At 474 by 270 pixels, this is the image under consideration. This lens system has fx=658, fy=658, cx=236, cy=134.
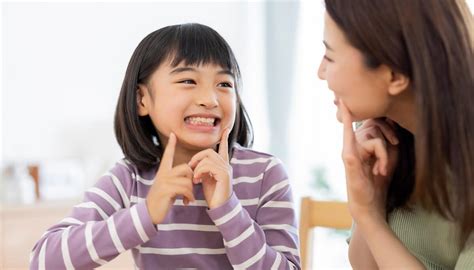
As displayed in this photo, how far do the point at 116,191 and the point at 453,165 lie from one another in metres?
0.58

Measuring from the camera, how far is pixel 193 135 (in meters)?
1.12

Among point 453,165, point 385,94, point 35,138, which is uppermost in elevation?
point 385,94

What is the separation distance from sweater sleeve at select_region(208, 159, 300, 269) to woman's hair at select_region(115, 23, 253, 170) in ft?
0.38

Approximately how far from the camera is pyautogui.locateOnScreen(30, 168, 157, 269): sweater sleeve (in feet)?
3.41

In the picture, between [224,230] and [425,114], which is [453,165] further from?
[224,230]

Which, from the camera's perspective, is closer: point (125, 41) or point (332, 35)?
point (332, 35)

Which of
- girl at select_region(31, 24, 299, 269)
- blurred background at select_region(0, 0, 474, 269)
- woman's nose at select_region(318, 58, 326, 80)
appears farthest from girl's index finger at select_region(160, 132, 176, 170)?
blurred background at select_region(0, 0, 474, 269)

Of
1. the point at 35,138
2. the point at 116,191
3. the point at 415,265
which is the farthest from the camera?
the point at 35,138

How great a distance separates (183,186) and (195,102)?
0.16 meters

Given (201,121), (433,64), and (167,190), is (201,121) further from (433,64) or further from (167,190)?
(433,64)

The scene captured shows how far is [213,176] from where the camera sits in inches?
42.1

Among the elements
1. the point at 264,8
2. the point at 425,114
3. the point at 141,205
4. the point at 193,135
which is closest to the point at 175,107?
the point at 193,135

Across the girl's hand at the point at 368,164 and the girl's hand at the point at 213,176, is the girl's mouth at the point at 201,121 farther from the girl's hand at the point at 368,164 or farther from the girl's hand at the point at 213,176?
the girl's hand at the point at 368,164

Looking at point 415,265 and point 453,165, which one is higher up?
point 453,165
